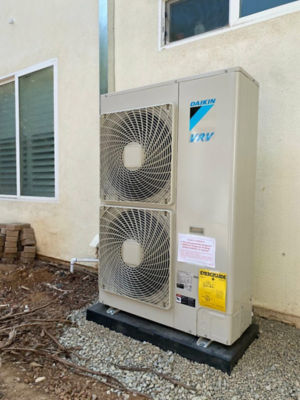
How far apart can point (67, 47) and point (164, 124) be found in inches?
86.9

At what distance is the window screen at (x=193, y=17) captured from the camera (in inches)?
84.1

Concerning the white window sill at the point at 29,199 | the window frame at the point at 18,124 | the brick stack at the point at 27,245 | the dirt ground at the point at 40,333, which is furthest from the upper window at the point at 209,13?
the brick stack at the point at 27,245

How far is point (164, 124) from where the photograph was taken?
1.56 m

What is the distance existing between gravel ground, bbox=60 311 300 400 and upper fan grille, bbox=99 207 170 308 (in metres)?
0.29

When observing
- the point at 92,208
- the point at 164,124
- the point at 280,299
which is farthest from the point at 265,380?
the point at 92,208

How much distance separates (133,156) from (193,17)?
1455 mm

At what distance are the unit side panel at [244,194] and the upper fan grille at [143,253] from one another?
382 mm

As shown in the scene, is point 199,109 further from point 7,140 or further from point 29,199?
point 7,140

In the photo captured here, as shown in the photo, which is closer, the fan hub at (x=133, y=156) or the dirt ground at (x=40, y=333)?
the dirt ground at (x=40, y=333)

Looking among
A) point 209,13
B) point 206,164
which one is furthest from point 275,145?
point 209,13

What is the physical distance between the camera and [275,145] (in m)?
1.91

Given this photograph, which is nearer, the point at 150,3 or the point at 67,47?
the point at 150,3

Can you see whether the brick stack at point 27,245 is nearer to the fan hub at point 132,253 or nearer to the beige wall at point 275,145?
the fan hub at point 132,253

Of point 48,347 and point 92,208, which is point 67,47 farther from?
point 48,347
